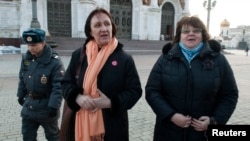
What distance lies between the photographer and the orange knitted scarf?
2.34 meters

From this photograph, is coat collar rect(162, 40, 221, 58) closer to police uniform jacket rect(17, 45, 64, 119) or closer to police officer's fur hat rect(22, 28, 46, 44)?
police uniform jacket rect(17, 45, 64, 119)

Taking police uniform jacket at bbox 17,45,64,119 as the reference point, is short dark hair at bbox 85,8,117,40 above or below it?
above

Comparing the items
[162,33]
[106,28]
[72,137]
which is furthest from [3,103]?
[162,33]

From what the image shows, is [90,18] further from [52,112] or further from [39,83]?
[52,112]

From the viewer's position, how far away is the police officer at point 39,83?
3.09 metres

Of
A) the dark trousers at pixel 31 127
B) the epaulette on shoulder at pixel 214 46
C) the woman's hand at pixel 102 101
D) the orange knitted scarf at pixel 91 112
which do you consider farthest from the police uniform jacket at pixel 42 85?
the epaulette on shoulder at pixel 214 46

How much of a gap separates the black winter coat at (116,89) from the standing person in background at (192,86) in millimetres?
249

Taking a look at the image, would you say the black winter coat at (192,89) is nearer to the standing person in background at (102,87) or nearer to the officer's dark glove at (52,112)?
the standing person in background at (102,87)

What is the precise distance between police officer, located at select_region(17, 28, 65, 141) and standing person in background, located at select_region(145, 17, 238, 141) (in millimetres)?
1300

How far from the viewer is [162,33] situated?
3956 centimetres

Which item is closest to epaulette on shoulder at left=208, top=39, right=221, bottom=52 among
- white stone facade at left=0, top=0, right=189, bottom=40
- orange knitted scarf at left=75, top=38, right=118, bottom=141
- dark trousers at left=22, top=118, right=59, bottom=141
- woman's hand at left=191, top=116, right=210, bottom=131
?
woman's hand at left=191, top=116, right=210, bottom=131

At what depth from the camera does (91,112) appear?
238cm

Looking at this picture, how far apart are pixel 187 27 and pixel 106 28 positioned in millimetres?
785

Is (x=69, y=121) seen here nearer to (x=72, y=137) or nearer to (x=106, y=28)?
(x=72, y=137)
